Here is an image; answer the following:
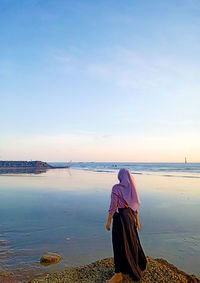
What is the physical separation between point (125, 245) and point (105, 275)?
890mm

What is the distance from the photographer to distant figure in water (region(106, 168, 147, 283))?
14.8ft

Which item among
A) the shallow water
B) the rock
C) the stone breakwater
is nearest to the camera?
the stone breakwater

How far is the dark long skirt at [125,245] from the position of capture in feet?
14.8

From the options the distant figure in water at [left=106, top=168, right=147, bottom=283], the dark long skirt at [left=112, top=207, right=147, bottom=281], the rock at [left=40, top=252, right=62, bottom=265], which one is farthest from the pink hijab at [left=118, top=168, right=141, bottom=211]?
the rock at [left=40, top=252, right=62, bottom=265]

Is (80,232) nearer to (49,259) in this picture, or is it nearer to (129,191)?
(49,259)

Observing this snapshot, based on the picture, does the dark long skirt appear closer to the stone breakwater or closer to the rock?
the stone breakwater

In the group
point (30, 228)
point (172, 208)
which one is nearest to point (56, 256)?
point (30, 228)

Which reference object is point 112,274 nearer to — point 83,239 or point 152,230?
point 83,239

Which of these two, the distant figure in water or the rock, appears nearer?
the distant figure in water

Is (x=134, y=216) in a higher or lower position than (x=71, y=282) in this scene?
higher

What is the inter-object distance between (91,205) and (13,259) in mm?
6483

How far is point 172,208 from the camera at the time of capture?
1157 cm

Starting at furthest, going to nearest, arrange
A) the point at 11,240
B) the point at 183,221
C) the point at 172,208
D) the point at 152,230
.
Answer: the point at 172,208 < the point at 183,221 < the point at 152,230 < the point at 11,240

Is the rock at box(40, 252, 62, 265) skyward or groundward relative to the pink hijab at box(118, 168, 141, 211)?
groundward
